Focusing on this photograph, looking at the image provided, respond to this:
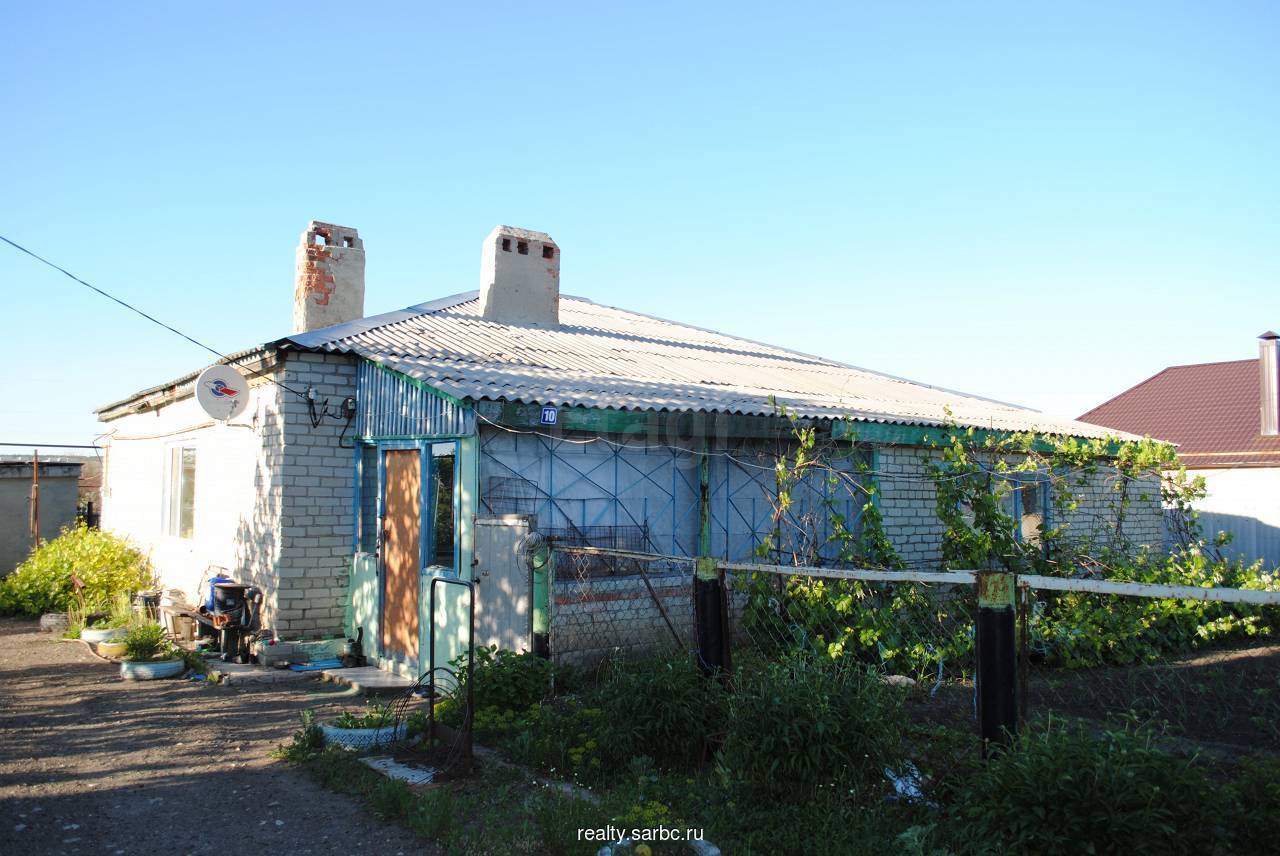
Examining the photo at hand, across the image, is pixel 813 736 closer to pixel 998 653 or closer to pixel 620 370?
pixel 998 653

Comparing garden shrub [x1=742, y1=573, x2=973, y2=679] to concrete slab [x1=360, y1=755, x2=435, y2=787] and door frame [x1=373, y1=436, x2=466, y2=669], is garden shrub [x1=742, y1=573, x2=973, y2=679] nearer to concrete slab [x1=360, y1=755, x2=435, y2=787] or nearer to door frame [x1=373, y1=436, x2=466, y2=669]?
door frame [x1=373, y1=436, x2=466, y2=669]

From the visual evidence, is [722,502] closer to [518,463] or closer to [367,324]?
[518,463]

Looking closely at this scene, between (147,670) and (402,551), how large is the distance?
2781mm

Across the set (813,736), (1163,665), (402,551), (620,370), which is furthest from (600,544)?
(1163,665)

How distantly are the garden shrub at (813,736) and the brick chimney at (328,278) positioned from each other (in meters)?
8.81

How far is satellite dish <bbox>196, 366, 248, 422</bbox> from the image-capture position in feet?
31.6

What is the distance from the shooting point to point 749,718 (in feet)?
14.3

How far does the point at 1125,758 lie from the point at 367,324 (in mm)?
9177

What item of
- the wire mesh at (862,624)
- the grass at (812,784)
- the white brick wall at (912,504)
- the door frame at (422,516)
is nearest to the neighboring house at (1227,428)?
the white brick wall at (912,504)

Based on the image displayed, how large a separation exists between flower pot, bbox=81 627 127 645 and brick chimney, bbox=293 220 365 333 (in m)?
4.15

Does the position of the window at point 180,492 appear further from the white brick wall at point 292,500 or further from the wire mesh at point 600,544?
the wire mesh at point 600,544

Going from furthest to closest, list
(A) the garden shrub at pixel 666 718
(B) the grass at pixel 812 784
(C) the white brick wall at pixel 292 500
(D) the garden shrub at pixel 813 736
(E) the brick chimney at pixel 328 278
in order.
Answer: (E) the brick chimney at pixel 328 278 < (C) the white brick wall at pixel 292 500 < (A) the garden shrub at pixel 666 718 < (D) the garden shrub at pixel 813 736 < (B) the grass at pixel 812 784

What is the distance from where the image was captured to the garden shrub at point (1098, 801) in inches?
127

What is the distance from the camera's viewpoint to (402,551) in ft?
29.4
